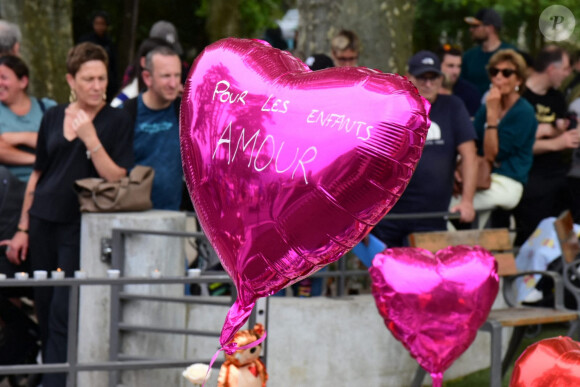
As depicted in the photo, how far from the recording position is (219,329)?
6.83 metres

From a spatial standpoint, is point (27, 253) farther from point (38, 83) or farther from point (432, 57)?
point (38, 83)

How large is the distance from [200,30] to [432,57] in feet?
48.7

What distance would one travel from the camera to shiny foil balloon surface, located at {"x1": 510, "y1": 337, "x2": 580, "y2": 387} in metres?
3.88

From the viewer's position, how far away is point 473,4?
24.9m

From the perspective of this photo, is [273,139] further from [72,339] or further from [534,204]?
[534,204]

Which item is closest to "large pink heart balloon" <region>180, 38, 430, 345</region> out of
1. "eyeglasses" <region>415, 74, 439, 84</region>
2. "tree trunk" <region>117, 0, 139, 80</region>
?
"eyeglasses" <region>415, 74, 439, 84</region>

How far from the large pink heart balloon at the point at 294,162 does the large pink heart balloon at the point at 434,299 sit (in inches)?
66.2

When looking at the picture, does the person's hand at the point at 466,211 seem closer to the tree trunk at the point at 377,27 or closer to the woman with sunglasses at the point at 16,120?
the tree trunk at the point at 377,27

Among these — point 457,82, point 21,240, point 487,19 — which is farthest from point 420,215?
point 487,19

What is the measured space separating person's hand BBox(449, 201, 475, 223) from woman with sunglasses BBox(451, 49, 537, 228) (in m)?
0.50

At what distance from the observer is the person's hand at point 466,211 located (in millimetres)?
7363

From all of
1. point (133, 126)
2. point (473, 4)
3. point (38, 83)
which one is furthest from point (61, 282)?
point (473, 4)

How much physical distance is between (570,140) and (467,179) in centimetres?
152

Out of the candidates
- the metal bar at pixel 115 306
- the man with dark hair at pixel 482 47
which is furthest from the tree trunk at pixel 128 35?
the metal bar at pixel 115 306
